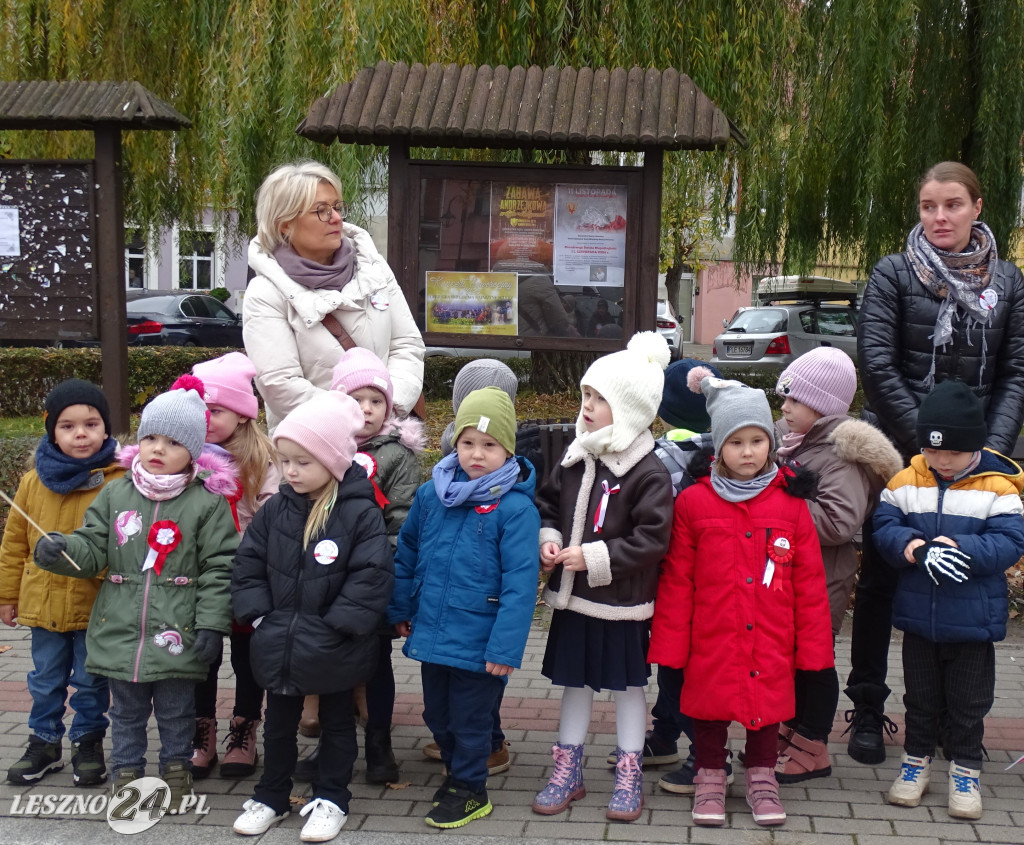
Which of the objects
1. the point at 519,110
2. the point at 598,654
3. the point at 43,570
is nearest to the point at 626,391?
the point at 598,654

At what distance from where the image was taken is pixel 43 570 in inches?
150

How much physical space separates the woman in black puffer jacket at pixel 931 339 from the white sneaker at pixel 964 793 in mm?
467

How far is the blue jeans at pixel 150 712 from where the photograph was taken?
366 centimetres

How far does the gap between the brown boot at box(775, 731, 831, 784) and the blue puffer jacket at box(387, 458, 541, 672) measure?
1.14 metres

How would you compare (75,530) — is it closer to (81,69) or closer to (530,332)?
(530,332)

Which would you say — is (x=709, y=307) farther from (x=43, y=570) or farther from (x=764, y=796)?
(x=43, y=570)

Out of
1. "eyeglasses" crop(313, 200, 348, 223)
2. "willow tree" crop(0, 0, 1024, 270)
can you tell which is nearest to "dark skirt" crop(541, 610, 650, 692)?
"eyeglasses" crop(313, 200, 348, 223)

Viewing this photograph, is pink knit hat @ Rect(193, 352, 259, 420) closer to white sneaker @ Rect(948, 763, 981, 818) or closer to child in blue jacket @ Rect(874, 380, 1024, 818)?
child in blue jacket @ Rect(874, 380, 1024, 818)

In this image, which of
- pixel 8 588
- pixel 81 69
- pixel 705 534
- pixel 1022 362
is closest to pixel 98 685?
pixel 8 588

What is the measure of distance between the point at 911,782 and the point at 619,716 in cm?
101

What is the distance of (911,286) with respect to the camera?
13.6 feet

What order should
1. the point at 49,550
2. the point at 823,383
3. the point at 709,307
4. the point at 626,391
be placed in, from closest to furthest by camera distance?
the point at 49,550, the point at 626,391, the point at 823,383, the point at 709,307

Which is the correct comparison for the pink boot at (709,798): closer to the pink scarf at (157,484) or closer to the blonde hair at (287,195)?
the pink scarf at (157,484)

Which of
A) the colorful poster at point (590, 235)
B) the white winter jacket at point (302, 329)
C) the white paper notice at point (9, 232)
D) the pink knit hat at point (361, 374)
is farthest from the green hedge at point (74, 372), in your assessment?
the pink knit hat at point (361, 374)
